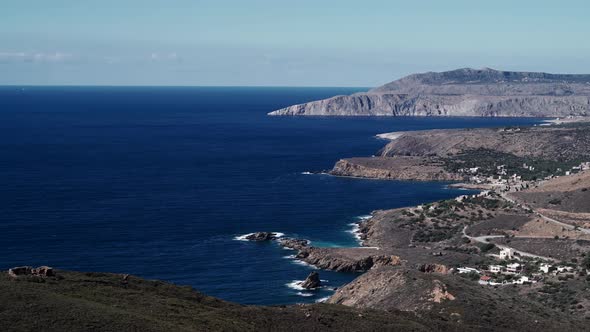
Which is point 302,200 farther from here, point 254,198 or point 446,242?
point 446,242

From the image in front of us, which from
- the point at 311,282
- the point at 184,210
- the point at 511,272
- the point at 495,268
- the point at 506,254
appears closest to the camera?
the point at 311,282

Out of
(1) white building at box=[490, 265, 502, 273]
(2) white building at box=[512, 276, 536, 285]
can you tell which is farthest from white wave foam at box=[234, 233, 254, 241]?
(2) white building at box=[512, 276, 536, 285]

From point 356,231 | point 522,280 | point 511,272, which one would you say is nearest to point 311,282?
point 522,280

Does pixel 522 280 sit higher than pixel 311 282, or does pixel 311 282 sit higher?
pixel 522 280

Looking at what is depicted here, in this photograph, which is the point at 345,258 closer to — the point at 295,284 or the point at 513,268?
the point at 295,284

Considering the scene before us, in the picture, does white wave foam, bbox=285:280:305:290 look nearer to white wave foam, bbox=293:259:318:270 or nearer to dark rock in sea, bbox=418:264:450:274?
white wave foam, bbox=293:259:318:270

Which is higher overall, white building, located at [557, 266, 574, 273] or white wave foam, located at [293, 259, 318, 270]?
white building, located at [557, 266, 574, 273]

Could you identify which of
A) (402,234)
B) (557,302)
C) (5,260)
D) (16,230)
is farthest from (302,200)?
(557,302)

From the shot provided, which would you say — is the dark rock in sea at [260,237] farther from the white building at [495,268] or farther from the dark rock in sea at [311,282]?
the white building at [495,268]
